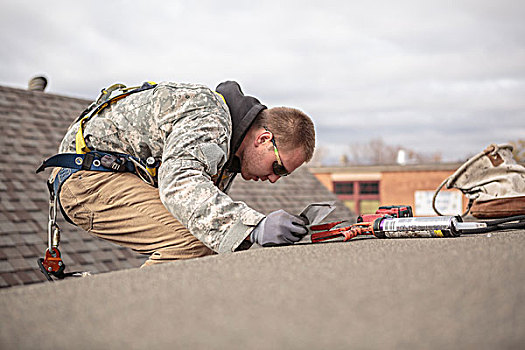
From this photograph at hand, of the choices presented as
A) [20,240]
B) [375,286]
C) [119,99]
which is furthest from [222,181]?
[20,240]

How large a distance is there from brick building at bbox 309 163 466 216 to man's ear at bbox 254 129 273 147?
16340 millimetres

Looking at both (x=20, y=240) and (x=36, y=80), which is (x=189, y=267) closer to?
(x=20, y=240)

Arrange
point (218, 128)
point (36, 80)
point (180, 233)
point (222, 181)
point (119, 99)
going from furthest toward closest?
point (36, 80) → point (222, 181) → point (119, 99) → point (180, 233) → point (218, 128)

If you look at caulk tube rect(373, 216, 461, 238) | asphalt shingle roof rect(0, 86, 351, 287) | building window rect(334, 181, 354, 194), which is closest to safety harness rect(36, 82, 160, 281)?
caulk tube rect(373, 216, 461, 238)

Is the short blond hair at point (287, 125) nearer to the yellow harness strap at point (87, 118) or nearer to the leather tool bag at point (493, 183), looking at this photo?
the yellow harness strap at point (87, 118)

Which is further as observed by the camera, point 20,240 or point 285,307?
point 20,240

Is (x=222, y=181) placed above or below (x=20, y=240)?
above

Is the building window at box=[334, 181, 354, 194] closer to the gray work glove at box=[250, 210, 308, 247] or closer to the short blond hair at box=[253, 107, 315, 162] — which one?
the short blond hair at box=[253, 107, 315, 162]

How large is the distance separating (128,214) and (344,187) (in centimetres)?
1908

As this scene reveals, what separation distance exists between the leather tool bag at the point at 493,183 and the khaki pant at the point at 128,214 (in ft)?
5.09

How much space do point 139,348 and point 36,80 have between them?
798 centimetres

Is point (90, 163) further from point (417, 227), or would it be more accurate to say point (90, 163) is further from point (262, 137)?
point (417, 227)

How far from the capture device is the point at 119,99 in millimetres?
2555

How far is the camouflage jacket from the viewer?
2016mm
